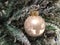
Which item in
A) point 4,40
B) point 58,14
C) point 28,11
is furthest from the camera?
point 58,14

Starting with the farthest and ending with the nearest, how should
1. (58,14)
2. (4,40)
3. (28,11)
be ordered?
(58,14)
(28,11)
(4,40)

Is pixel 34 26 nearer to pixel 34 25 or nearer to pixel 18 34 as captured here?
pixel 34 25

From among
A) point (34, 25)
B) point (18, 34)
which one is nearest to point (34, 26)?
point (34, 25)

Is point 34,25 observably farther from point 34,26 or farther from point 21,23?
point 21,23

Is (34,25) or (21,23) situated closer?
(34,25)

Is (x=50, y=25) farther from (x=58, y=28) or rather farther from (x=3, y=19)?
(x=3, y=19)

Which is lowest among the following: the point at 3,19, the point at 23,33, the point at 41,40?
the point at 41,40

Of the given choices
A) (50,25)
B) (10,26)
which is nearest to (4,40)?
(10,26)

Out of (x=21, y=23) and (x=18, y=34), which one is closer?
(x=18, y=34)
